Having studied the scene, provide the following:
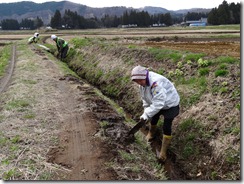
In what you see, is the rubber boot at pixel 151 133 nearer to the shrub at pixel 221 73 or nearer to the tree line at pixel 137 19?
the shrub at pixel 221 73

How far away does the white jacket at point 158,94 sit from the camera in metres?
6.57

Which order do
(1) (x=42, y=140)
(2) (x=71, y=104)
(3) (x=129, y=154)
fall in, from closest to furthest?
(3) (x=129, y=154)
(1) (x=42, y=140)
(2) (x=71, y=104)

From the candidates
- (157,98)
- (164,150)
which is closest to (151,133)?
(164,150)

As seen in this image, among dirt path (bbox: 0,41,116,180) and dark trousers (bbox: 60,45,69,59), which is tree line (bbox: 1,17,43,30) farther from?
dirt path (bbox: 0,41,116,180)

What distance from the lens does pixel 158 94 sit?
655 centimetres

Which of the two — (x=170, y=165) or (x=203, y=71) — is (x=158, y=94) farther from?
(x=203, y=71)

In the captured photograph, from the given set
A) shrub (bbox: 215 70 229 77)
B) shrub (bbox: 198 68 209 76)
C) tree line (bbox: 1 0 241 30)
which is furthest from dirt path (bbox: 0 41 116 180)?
tree line (bbox: 1 0 241 30)

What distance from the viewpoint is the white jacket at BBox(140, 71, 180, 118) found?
21.5 feet

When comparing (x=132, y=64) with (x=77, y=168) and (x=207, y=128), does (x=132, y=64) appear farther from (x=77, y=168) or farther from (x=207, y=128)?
(x=77, y=168)

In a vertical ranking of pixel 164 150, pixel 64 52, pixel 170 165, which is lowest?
pixel 170 165

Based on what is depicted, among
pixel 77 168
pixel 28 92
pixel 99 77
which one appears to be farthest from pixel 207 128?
pixel 99 77

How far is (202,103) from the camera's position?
859 cm

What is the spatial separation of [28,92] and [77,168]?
640 centimetres

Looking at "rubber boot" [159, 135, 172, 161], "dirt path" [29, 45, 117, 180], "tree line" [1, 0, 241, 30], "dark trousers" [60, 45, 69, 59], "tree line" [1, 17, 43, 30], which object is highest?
"tree line" [1, 17, 43, 30]
